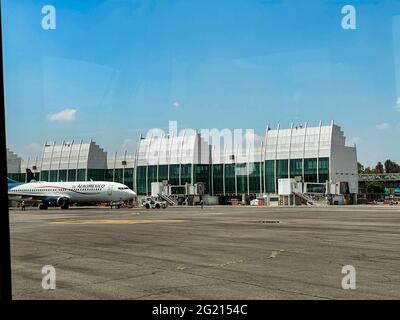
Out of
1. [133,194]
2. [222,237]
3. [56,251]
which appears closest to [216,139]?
[56,251]

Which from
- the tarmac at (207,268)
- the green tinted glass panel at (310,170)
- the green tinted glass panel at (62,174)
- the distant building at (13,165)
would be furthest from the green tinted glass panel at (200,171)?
the distant building at (13,165)

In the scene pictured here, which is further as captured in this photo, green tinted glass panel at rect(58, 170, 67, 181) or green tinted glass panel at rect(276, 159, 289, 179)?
green tinted glass panel at rect(276, 159, 289, 179)

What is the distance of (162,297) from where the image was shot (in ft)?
20.2

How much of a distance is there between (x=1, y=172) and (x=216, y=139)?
362 centimetres

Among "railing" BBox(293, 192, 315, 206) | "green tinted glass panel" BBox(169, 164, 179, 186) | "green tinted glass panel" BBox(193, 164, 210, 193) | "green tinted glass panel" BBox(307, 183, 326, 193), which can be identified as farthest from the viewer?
"green tinted glass panel" BBox(307, 183, 326, 193)

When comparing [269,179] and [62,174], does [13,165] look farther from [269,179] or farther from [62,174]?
[269,179]

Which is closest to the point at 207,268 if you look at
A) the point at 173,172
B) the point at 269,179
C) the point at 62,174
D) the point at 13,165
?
the point at 62,174

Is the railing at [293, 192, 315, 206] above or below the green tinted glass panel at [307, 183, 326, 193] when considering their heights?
below

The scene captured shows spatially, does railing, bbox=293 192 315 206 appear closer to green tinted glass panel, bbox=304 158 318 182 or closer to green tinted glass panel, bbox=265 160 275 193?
green tinted glass panel, bbox=304 158 318 182

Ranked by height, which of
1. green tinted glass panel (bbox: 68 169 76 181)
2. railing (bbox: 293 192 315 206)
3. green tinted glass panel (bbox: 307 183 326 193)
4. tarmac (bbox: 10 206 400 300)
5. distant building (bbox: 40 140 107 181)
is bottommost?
railing (bbox: 293 192 315 206)

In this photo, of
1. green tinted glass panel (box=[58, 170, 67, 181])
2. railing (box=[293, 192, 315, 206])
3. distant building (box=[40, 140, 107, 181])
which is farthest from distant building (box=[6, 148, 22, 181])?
railing (box=[293, 192, 315, 206])

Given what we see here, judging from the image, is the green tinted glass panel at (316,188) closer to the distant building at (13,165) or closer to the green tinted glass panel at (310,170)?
the green tinted glass panel at (310,170)

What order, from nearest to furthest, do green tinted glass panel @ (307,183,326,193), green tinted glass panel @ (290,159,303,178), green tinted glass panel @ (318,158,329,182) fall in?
green tinted glass panel @ (290,159,303,178), green tinted glass panel @ (318,158,329,182), green tinted glass panel @ (307,183,326,193)
